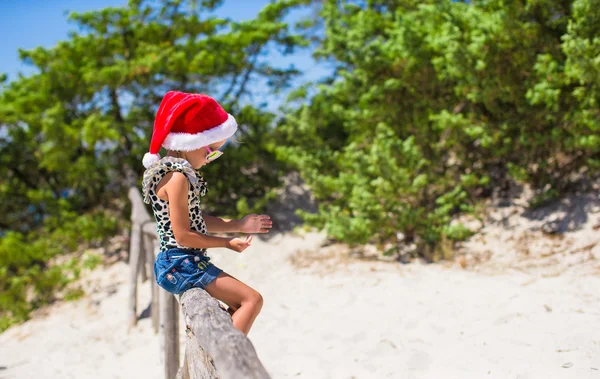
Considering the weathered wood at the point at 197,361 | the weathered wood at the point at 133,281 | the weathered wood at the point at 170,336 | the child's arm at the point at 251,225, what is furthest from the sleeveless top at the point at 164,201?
the weathered wood at the point at 133,281

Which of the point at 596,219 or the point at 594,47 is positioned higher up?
the point at 594,47

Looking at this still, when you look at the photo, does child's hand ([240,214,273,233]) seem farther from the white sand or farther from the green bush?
the green bush

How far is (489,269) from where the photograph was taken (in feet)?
18.1

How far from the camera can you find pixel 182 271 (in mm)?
1853

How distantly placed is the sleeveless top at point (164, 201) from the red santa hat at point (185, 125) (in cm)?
6

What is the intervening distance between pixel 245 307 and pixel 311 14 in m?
9.35

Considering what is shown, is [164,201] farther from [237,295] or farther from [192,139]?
[237,295]

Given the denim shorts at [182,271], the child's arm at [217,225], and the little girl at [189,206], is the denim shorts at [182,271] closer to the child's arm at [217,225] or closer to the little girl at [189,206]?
the little girl at [189,206]

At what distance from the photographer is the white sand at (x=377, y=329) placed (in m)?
3.21

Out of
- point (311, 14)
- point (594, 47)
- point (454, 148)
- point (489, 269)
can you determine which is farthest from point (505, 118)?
point (311, 14)

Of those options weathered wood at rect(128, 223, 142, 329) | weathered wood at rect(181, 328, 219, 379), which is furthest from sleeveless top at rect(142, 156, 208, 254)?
weathered wood at rect(128, 223, 142, 329)

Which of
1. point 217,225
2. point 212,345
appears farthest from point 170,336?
point 212,345

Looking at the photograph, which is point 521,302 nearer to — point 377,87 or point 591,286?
point 591,286

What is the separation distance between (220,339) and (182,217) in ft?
1.70
